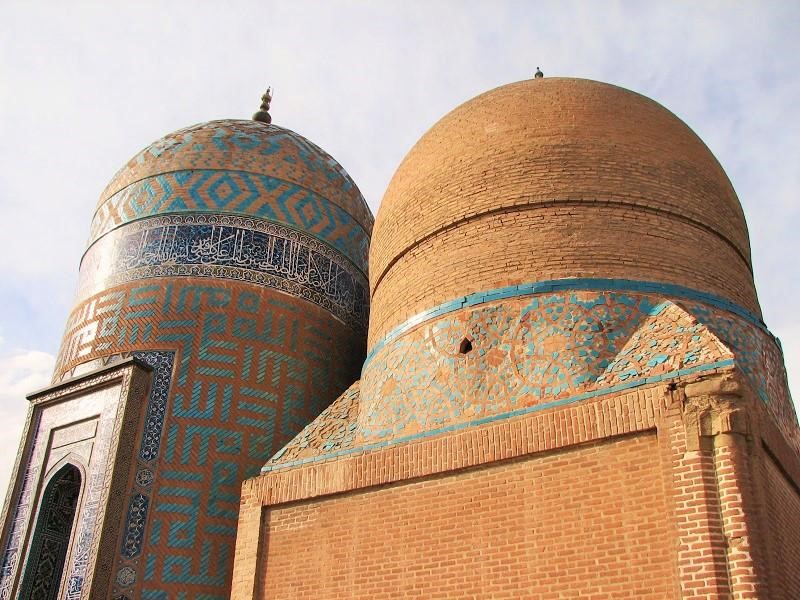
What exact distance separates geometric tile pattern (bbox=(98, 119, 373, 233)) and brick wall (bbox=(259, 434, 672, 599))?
12.7 feet

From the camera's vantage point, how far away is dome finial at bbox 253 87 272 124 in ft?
30.8

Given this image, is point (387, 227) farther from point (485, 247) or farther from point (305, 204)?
point (305, 204)

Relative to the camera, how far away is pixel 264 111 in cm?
950

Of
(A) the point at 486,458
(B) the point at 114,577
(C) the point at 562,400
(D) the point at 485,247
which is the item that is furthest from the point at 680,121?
(B) the point at 114,577

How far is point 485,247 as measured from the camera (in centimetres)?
515

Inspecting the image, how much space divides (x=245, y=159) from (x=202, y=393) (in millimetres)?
2698

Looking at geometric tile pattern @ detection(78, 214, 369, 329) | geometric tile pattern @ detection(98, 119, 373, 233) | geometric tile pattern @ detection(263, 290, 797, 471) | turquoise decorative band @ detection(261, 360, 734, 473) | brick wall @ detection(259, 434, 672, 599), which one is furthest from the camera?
geometric tile pattern @ detection(98, 119, 373, 233)

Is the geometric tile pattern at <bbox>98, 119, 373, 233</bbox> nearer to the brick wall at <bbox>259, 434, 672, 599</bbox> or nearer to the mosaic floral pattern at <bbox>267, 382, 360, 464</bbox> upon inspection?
the mosaic floral pattern at <bbox>267, 382, 360, 464</bbox>

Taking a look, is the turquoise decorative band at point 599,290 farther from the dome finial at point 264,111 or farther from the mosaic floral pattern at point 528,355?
the dome finial at point 264,111

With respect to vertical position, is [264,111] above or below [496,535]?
above

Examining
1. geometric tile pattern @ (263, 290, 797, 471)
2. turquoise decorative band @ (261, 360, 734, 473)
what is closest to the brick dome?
geometric tile pattern @ (263, 290, 797, 471)

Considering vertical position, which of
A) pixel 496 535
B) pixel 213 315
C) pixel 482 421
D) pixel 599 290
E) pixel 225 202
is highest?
pixel 225 202

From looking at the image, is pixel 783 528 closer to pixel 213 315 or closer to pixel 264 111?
pixel 213 315

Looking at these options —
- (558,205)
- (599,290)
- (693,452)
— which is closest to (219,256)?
(558,205)
